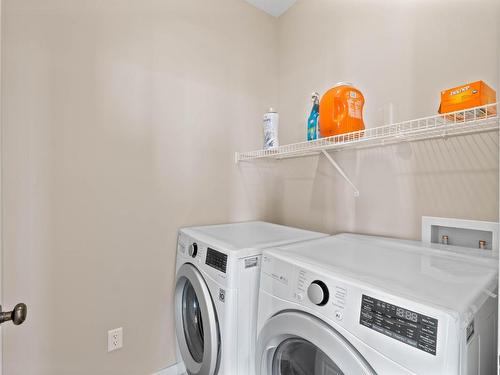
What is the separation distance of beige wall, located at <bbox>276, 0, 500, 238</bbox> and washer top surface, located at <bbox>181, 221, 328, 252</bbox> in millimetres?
364

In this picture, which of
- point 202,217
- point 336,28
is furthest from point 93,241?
point 336,28

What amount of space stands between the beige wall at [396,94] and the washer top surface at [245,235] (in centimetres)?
36

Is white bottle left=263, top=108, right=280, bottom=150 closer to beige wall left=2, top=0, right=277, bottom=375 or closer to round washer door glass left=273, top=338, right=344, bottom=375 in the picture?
beige wall left=2, top=0, right=277, bottom=375

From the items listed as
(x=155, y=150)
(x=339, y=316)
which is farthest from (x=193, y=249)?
(x=339, y=316)

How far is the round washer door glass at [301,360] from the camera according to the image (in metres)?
0.84

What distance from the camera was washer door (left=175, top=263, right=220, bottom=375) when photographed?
47.7 inches

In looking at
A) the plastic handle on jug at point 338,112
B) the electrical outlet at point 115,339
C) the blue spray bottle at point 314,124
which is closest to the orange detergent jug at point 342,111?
the plastic handle on jug at point 338,112

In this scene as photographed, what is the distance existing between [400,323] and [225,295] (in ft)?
2.33

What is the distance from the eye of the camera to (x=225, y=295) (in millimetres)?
1148

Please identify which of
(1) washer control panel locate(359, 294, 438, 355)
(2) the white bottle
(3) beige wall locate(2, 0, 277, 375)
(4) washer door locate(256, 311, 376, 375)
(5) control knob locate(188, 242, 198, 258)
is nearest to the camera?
(1) washer control panel locate(359, 294, 438, 355)

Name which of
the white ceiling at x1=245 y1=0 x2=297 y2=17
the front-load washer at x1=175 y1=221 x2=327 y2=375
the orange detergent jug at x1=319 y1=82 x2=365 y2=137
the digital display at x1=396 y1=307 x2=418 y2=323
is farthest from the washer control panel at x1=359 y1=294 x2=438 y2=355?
Result: the white ceiling at x1=245 y1=0 x2=297 y2=17

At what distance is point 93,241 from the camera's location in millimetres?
1436

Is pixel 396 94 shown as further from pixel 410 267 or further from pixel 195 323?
pixel 195 323

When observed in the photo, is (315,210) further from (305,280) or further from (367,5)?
(367,5)
